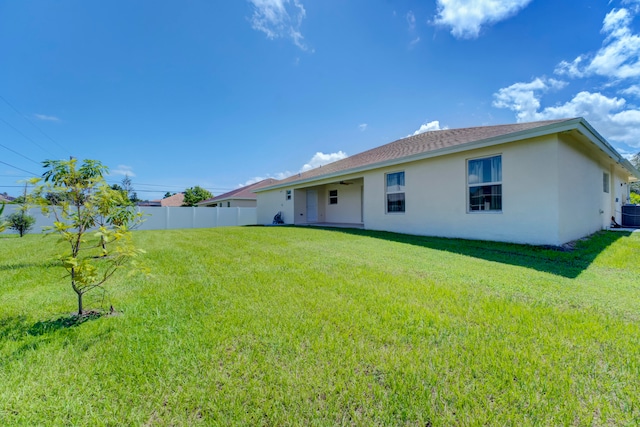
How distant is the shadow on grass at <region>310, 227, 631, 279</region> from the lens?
15.9 ft

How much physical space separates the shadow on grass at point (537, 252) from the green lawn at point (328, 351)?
0.74 metres

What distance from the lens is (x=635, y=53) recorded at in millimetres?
10125

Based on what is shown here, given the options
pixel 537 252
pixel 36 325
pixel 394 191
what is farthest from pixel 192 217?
pixel 537 252

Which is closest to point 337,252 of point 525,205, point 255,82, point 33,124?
point 525,205

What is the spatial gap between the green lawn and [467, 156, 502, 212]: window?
3.59 metres

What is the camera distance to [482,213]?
25.0 ft

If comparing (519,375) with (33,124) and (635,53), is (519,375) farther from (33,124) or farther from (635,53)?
(33,124)

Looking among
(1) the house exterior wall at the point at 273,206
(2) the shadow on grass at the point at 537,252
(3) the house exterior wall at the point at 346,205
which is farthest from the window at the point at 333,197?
(2) the shadow on grass at the point at 537,252

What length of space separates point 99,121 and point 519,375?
25.1 metres

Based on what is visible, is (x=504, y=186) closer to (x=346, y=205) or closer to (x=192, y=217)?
(x=346, y=205)

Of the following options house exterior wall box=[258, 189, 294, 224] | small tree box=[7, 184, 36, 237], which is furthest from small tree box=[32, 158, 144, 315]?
small tree box=[7, 184, 36, 237]

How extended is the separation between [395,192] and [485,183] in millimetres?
3365

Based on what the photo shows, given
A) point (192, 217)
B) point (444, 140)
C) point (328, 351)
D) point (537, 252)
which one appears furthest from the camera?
point (192, 217)

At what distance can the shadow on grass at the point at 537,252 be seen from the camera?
15.9 feet
